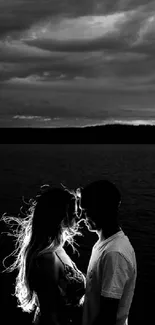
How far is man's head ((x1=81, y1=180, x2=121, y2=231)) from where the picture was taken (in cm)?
328

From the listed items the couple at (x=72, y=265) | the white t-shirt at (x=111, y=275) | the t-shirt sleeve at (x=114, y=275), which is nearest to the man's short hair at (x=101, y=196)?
the couple at (x=72, y=265)

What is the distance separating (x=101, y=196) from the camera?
328 cm

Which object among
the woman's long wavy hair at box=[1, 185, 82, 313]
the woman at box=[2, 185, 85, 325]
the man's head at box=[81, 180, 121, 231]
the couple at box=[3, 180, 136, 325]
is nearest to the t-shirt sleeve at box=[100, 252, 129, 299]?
the couple at box=[3, 180, 136, 325]

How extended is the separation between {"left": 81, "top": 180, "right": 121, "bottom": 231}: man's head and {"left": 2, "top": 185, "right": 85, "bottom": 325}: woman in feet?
1.03

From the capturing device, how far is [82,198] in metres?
3.32

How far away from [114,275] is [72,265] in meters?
0.74

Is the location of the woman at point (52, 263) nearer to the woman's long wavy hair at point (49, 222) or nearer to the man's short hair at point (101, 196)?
the woman's long wavy hair at point (49, 222)

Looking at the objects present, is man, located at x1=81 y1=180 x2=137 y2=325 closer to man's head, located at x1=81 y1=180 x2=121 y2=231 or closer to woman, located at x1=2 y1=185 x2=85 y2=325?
man's head, located at x1=81 y1=180 x2=121 y2=231

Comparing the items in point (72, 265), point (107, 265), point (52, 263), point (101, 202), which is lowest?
point (72, 265)

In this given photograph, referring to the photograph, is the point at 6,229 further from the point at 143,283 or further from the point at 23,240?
the point at 23,240

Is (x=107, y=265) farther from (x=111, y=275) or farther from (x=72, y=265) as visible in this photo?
(x=72, y=265)

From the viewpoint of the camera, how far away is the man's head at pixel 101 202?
3277 millimetres

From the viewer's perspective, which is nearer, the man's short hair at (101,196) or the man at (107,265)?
the man at (107,265)

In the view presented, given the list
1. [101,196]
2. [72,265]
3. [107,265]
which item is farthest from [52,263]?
[101,196]
